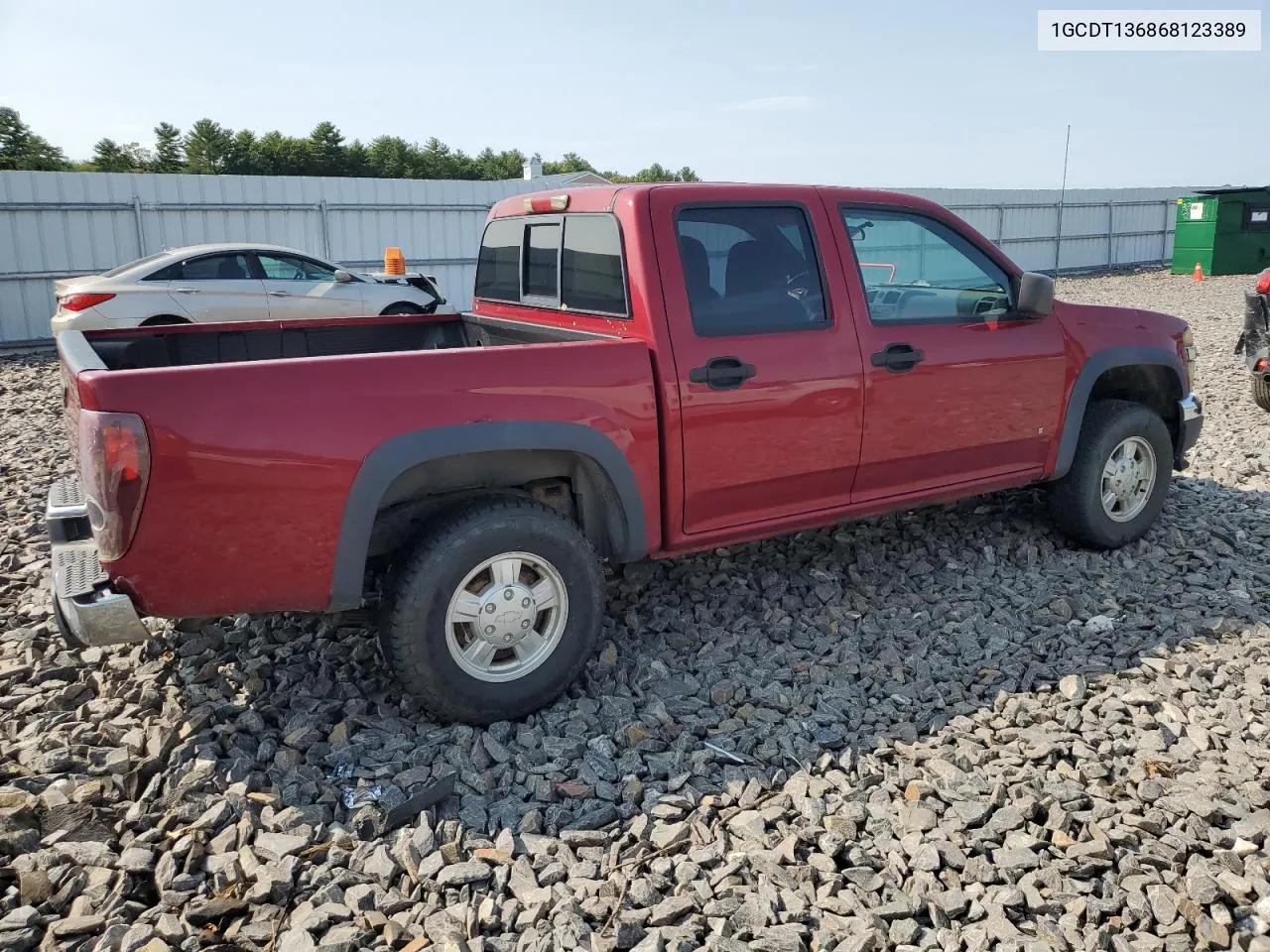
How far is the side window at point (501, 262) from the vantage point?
5.01 m

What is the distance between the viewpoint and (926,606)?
4789 millimetres

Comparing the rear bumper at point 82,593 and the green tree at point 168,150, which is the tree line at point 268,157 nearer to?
the green tree at point 168,150

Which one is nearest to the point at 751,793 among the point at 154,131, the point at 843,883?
the point at 843,883

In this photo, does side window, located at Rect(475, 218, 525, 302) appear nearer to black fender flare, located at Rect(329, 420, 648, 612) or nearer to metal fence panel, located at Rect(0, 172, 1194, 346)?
black fender flare, located at Rect(329, 420, 648, 612)

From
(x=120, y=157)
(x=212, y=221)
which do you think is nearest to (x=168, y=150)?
(x=120, y=157)

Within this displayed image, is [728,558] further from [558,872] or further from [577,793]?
[558,872]

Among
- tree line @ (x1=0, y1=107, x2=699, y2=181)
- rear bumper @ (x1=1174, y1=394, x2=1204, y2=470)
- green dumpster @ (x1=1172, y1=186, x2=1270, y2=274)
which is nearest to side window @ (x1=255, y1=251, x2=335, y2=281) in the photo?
rear bumper @ (x1=1174, y1=394, x2=1204, y2=470)

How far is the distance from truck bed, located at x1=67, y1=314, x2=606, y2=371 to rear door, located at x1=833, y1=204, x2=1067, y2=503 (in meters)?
1.29

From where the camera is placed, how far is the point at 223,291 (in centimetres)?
1183

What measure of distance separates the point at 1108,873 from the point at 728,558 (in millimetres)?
2712

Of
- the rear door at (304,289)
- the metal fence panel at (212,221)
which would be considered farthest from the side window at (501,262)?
the metal fence panel at (212,221)

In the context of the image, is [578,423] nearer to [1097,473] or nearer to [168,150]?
[1097,473]

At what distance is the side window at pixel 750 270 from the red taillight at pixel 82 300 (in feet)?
30.7

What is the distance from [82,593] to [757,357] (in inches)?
101
